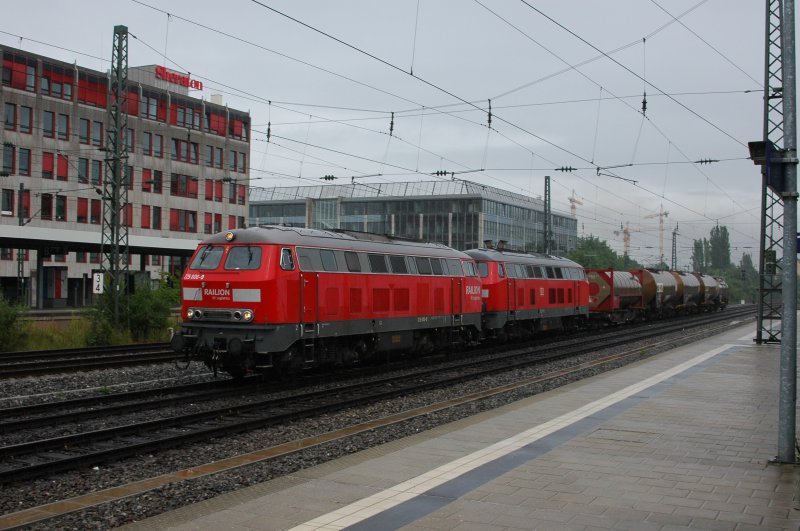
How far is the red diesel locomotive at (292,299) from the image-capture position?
51.6ft

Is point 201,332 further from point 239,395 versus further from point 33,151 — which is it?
point 33,151

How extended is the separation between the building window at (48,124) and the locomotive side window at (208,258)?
46421 mm

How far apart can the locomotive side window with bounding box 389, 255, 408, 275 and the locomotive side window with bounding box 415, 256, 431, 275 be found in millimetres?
845

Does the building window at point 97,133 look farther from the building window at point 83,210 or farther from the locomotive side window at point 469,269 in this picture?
the locomotive side window at point 469,269

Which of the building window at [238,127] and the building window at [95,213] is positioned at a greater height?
the building window at [238,127]

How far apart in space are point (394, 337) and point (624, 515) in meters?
14.3

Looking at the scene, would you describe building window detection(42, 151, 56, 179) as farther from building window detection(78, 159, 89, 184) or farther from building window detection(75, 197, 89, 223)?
building window detection(75, 197, 89, 223)

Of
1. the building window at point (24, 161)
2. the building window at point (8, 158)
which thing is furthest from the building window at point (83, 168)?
the building window at point (8, 158)

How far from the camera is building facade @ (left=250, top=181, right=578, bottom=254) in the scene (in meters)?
94.9

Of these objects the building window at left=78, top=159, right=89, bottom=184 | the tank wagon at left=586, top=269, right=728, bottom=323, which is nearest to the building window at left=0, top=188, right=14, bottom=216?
the building window at left=78, top=159, right=89, bottom=184

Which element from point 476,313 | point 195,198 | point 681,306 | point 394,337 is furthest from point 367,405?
point 195,198

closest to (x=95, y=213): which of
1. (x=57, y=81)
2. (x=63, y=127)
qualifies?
(x=63, y=127)

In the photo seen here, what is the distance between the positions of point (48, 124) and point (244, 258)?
4807cm

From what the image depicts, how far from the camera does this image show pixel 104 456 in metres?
9.81
